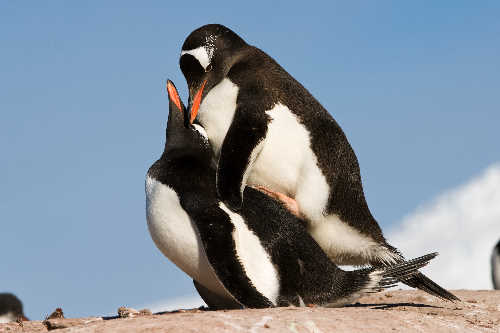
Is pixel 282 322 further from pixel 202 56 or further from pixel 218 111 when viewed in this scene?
pixel 202 56

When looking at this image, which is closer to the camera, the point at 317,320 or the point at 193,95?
the point at 317,320

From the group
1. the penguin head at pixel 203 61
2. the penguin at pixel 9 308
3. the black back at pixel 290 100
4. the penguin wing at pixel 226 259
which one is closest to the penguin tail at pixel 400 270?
the black back at pixel 290 100

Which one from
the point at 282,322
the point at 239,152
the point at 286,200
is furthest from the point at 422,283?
the point at 282,322

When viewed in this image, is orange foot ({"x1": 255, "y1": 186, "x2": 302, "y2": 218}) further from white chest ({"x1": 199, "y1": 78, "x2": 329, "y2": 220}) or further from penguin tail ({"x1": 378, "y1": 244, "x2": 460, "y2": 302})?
penguin tail ({"x1": 378, "y1": 244, "x2": 460, "y2": 302})

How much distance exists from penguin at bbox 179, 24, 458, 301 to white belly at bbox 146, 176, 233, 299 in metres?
0.40

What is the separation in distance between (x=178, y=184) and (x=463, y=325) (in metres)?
2.18

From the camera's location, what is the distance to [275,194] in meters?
5.52

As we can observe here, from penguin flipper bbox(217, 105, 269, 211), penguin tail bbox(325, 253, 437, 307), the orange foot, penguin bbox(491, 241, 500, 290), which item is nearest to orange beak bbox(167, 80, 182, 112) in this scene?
penguin flipper bbox(217, 105, 269, 211)

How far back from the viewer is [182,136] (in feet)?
17.9

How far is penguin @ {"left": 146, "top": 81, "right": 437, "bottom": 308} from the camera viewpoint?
487 centimetres

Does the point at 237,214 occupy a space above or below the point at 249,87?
below

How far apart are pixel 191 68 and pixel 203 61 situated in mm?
119

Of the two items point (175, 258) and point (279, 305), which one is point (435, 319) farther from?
point (175, 258)

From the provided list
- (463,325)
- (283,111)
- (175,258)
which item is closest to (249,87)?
(283,111)
